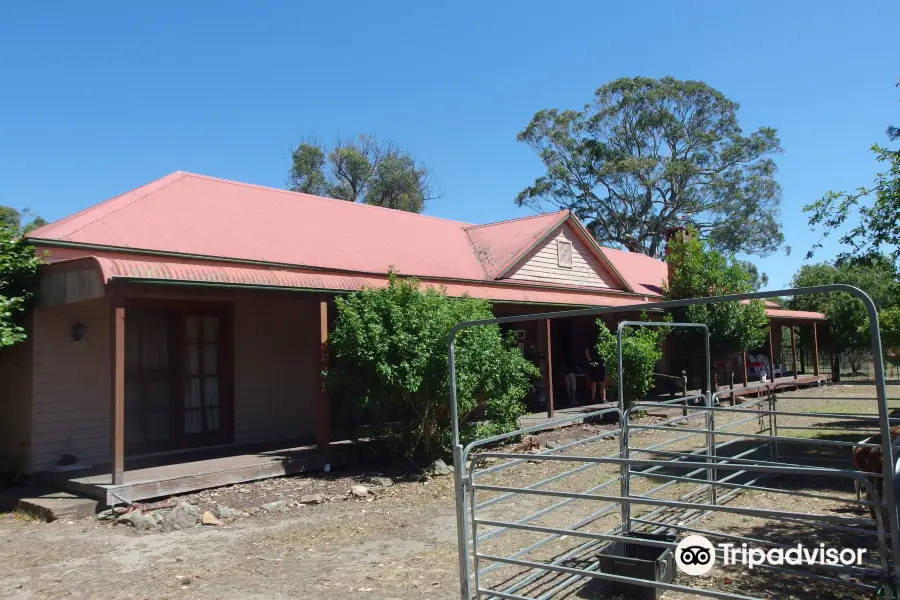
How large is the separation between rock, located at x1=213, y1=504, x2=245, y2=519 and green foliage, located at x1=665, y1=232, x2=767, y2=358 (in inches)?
527

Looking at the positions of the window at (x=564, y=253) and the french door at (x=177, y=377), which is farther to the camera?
the window at (x=564, y=253)

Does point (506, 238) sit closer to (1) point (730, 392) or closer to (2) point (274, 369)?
(1) point (730, 392)

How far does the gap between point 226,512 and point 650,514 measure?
470 cm

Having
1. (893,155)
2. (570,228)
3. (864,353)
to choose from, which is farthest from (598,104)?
(893,155)

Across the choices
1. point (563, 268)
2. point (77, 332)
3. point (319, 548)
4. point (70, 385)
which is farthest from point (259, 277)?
point (563, 268)

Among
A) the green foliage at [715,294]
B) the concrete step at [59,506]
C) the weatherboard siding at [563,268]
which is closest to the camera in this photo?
the concrete step at [59,506]

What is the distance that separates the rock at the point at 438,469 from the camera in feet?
32.3

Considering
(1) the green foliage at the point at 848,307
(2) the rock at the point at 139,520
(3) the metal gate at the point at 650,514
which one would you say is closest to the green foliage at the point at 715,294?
(1) the green foliage at the point at 848,307

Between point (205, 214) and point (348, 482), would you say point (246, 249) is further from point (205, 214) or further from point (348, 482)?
point (348, 482)

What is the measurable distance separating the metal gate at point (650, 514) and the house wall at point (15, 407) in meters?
6.07

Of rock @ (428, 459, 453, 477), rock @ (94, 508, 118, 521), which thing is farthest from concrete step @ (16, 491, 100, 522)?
rock @ (428, 459, 453, 477)

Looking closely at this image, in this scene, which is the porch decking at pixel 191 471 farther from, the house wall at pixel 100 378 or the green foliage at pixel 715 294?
the green foliage at pixel 715 294

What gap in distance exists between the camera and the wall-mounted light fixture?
9.50 meters

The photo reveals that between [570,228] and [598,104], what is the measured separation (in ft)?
86.9
